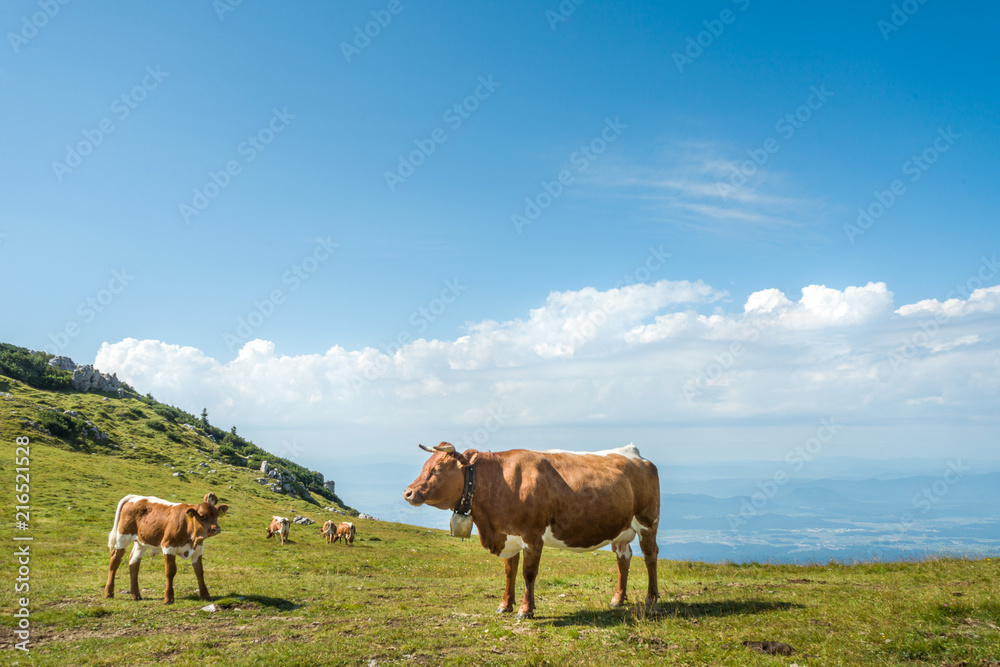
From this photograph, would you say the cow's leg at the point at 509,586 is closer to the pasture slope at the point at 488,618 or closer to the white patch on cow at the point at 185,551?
the pasture slope at the point at 488,618

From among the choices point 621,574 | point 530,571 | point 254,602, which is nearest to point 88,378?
point 254,602

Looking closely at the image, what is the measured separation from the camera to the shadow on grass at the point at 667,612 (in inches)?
467

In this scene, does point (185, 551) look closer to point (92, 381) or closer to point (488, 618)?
point (488, 618)

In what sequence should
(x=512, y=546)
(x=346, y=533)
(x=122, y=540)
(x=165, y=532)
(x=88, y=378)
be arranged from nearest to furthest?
(x=512, y=546) < (x=165, y=532) < (x=122, y=540) < (x=346, y=533) < (x=88, y=378)

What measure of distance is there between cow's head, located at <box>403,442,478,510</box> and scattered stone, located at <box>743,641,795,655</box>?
641 centimetres

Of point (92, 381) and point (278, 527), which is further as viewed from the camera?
point (92, 381)

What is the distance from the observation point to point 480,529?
42.0ft

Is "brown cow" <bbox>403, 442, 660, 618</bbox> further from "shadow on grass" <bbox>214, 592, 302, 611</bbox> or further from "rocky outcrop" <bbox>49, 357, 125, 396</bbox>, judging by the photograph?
"rocky outcrop" <bbox>49, 357, 125, 396</bbox>

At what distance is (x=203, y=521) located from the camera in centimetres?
1516

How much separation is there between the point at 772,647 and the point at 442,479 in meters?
7.04

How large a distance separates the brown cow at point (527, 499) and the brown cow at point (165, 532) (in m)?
6.77

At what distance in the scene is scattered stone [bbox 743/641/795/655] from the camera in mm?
9250

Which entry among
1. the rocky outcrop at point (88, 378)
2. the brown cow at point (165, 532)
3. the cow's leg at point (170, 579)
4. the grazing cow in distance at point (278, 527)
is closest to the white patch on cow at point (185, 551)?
the brown cow at point (165, 532)

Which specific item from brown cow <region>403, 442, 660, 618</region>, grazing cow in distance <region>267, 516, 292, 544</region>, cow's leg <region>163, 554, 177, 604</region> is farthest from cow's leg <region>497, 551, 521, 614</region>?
grazing cow in distance <region>267, 516, 292, 544</region>
